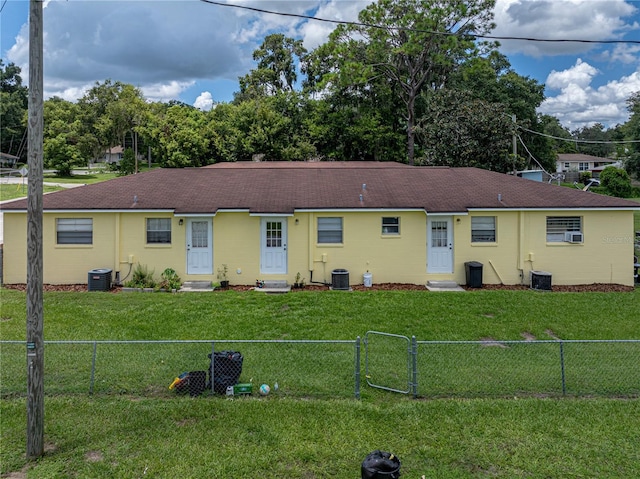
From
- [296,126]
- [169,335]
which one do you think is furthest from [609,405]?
[296,126]

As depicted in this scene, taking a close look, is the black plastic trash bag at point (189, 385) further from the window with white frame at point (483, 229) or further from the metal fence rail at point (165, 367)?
the window with white frame at point (483, 229)

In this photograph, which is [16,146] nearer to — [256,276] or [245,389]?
[256,276]

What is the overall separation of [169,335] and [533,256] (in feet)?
38.9

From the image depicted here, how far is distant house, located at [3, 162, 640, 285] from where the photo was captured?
15.1 meters

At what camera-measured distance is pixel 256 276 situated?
15266mm

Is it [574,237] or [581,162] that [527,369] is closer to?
[574,237]

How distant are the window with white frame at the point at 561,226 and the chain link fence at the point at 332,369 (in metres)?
6.37

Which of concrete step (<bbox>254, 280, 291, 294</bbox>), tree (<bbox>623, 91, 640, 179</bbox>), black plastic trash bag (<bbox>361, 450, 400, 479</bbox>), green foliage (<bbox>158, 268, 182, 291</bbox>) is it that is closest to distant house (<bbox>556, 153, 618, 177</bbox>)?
tree (<bbox>623, 91, 640, 179</bbox>)

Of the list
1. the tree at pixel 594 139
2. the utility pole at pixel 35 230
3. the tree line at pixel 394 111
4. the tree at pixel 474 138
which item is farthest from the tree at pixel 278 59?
the tree at pixel 594 139

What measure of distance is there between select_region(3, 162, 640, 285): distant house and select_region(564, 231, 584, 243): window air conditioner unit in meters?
0.03

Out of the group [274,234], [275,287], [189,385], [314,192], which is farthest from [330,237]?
[189,385]

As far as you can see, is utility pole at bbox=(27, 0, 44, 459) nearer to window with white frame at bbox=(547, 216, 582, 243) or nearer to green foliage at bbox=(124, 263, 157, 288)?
green foliage at bbox=(124, 263, 157, 288)

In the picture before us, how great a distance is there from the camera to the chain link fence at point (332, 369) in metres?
7.44

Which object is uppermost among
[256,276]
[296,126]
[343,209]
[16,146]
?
[16,146]
